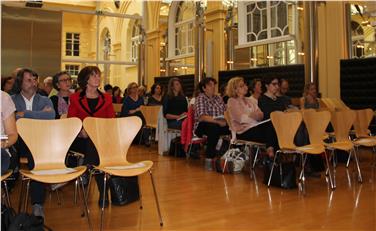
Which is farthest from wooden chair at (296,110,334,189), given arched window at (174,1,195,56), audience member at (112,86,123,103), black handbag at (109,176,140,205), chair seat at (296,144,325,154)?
arched window at (174,1,195,56)

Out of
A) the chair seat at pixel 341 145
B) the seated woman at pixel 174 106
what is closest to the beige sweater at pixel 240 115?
the chair seat at pixel 341 145

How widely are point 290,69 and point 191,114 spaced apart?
14.7 ft

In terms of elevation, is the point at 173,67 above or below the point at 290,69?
above

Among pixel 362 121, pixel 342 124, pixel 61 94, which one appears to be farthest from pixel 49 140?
pixel 362 121

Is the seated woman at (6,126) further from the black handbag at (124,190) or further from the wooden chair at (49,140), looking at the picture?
the black handbag at (124,190)

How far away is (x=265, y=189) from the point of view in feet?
14.7

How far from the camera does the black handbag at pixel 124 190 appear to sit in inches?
147

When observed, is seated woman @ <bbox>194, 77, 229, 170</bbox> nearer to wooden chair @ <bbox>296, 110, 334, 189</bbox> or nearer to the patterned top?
the patterned top

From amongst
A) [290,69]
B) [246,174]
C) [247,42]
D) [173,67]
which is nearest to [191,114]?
[246,174]

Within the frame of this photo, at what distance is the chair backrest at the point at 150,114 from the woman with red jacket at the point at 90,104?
399 centimetres

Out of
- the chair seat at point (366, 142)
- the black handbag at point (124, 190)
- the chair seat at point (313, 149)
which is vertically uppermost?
the chair seat at point (366, 142)

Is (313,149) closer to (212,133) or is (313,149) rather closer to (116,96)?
(212,133)

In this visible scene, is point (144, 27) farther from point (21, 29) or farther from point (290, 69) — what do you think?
point (290, 69)

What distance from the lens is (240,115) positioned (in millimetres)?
5336
